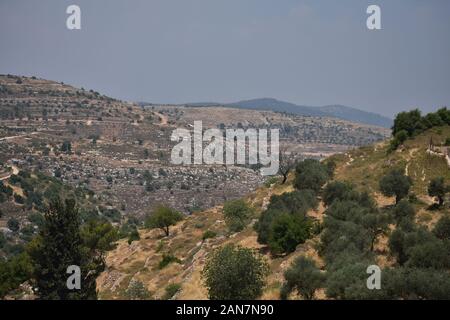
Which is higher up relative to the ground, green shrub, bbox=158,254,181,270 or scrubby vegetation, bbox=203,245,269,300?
scrubby vegetation, bbox=203,245,269,300

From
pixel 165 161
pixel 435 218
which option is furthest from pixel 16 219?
pixel 435 218

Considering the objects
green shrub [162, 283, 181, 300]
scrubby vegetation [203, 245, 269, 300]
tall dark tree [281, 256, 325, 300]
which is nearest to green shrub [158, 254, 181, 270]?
green shrub [162, 283, 181, 300]

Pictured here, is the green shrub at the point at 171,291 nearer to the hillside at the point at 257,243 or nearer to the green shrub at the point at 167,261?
the hillside at the point at 257,243

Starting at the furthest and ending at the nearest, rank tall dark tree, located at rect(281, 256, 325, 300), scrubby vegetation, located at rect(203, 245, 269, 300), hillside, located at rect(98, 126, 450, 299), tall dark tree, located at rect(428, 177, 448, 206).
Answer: tall dark tree, located at rect(428, 177, 448, 206) < hillside, located at rect(98, 126, 450, 299) < scrubby vegetation, located at rect(203, 245, 269, 300) < tall dark tree, located at rect(281, 256, 325, 300)

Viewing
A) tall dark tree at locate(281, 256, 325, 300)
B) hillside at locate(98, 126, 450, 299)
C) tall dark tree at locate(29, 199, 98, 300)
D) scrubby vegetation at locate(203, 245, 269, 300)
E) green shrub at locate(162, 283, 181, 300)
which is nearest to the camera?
tall dark tree at locate(281, 256, 325, 300)

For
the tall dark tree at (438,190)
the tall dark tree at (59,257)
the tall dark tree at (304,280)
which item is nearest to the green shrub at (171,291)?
the tall dark tree at (59,257)

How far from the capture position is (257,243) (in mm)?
40469

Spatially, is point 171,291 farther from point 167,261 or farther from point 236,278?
point 167,261

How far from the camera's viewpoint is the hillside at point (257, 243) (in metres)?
31.9

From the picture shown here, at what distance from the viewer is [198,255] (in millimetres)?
44312

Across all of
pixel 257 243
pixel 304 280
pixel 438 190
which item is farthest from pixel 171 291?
pixel 438 190

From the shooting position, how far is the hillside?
105 feet

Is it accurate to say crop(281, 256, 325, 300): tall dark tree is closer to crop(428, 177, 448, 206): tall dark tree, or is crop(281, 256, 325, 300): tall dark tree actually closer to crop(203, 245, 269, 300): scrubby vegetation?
crop(203, 245, 269, 300): scrubby vegetation

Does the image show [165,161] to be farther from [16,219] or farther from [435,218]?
[435,218]
